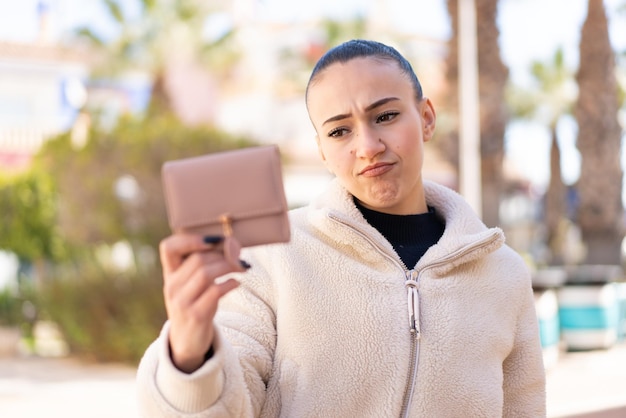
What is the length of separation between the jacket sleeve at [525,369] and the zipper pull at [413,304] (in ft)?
0.96

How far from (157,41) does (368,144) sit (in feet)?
65.6

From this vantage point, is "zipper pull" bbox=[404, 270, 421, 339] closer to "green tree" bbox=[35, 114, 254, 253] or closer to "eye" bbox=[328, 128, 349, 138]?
"eye" bbox=[328, 128, 349, 138]

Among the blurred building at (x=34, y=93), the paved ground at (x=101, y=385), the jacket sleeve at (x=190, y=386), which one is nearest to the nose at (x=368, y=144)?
the jacket sleeve at (x=190, y=386)

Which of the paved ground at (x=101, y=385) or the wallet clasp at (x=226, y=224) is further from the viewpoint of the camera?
the paved ground at (x=101, y=385)

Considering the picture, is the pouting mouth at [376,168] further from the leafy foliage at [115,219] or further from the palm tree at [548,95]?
the palm tree at [548,95]

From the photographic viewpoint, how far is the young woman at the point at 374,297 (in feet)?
5.44

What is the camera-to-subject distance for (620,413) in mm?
6012

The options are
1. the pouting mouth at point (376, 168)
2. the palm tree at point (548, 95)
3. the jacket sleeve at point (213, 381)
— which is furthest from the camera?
the palm tree at point (548, 95)

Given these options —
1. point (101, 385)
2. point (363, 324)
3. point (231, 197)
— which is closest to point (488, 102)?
point (101, 385)

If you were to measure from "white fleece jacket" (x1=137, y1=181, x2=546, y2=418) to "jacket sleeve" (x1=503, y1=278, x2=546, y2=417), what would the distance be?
48 mm

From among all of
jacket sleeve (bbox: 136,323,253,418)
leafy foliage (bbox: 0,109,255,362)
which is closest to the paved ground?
leafy foliage (bbox: 0,109,255,362)

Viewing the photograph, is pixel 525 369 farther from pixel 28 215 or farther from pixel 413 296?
pixel 28 215

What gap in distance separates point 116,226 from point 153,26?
9369 millimetres

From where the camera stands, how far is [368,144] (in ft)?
5.63
